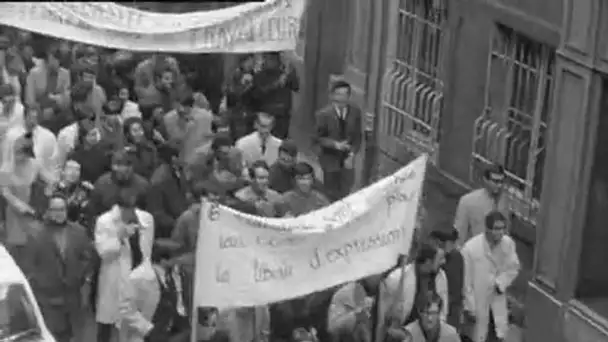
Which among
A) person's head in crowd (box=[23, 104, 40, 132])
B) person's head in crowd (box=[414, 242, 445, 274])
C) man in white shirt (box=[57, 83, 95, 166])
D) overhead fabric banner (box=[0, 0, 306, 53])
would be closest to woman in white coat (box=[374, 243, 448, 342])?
person's head in crowd (box=[414, 242, 445, 274])

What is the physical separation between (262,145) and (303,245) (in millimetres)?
3784

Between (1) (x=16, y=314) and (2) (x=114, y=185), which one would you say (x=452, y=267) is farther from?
(1) (x=16, y=314)

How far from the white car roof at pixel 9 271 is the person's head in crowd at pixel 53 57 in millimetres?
6333

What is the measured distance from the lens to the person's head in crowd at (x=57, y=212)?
45.0 ft

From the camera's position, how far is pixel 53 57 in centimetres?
2000

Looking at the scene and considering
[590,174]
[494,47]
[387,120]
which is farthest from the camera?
[387,120]

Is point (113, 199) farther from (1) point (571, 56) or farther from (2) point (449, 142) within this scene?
(2) point (449, 142)

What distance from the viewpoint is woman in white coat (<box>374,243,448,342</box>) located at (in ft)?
43.6

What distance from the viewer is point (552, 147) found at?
15.0 m

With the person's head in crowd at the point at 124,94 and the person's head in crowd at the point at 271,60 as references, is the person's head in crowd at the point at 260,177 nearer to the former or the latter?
the person's head in crowd at the point at 124,94

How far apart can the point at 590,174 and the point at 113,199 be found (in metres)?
3.82

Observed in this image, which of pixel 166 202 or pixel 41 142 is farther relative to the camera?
pixel 41 142

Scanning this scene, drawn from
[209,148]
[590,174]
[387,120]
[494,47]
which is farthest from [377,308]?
[387,120]

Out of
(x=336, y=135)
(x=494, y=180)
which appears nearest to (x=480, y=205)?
(x=494, y=180)
